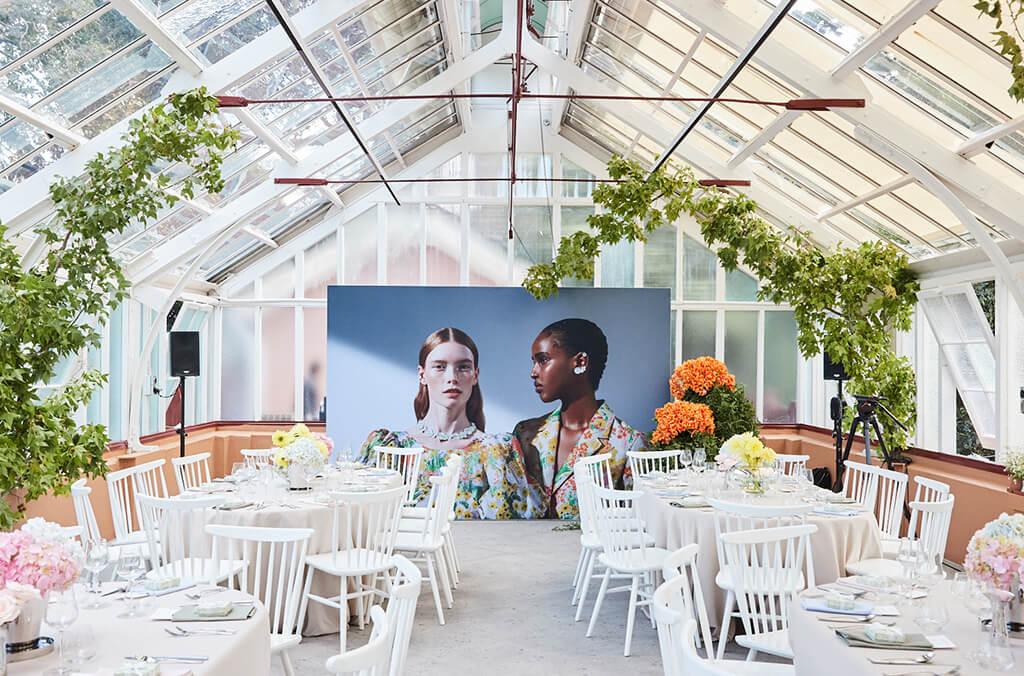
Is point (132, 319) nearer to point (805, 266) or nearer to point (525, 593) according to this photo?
point (525, 593)

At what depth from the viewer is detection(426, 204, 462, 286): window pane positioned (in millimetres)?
13469

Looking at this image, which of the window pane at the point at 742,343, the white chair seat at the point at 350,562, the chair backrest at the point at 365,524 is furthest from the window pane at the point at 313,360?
the white chair seat at the point at 350,562

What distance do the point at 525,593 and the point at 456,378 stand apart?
4183 mm

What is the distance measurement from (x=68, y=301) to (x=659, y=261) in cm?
918

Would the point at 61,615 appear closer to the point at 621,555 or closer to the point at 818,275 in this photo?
the point at 621,555

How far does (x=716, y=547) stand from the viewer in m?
6.11

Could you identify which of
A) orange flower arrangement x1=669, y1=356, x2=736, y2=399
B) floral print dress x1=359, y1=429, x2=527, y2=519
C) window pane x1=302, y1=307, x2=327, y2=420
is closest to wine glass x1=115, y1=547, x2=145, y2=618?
floral print dress x1=359, y1=429, x2=527, y2=519

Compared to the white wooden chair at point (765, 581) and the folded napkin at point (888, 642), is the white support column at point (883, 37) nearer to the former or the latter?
the white wooden chair at point (765, 581)

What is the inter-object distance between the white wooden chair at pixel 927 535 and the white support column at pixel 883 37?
304 cm

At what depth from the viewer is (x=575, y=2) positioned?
866 cm

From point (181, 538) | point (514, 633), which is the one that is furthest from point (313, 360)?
point (181, 538)

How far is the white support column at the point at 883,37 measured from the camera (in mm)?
6059

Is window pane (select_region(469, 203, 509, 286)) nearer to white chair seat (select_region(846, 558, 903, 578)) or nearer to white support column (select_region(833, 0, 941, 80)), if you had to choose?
white support column (select_region(833, 0, 941, 80))

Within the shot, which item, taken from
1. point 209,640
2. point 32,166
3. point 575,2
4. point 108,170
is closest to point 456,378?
point 575,2
